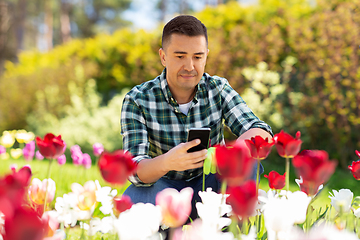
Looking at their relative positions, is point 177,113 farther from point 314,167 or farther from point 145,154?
point 314,167

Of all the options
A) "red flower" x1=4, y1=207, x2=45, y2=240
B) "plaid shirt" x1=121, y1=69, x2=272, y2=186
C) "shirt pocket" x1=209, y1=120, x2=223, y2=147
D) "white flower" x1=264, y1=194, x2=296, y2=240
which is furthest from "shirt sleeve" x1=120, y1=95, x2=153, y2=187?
"red flower" x1=4, y1=207, x2=45, y2=240

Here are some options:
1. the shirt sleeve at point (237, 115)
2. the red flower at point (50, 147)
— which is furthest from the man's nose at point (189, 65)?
the red flower at point (50, 147)

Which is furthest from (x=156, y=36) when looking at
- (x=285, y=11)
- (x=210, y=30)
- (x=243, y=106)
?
(x=243, y=106)

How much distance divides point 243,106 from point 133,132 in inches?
22.9

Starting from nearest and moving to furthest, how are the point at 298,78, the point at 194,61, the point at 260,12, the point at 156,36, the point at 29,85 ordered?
the point at 194,61 → the point at 298,78 → the point at 260,12 → the point at 156,36 → the point at 29,85

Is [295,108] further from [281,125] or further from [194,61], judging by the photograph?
[194,61]

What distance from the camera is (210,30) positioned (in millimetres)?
4777

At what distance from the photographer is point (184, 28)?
1459 millimetres

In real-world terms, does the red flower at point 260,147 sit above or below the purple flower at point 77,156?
above

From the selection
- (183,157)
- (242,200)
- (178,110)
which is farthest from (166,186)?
(242,200)

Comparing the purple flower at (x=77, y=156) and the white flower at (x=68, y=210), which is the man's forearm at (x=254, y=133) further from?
the purple flower at (x=77, y=156)

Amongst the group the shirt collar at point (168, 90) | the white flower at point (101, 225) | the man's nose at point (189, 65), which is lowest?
the white flower at point (101, 225)

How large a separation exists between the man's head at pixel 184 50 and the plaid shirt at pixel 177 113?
170 mm

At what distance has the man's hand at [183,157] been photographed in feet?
3.34
